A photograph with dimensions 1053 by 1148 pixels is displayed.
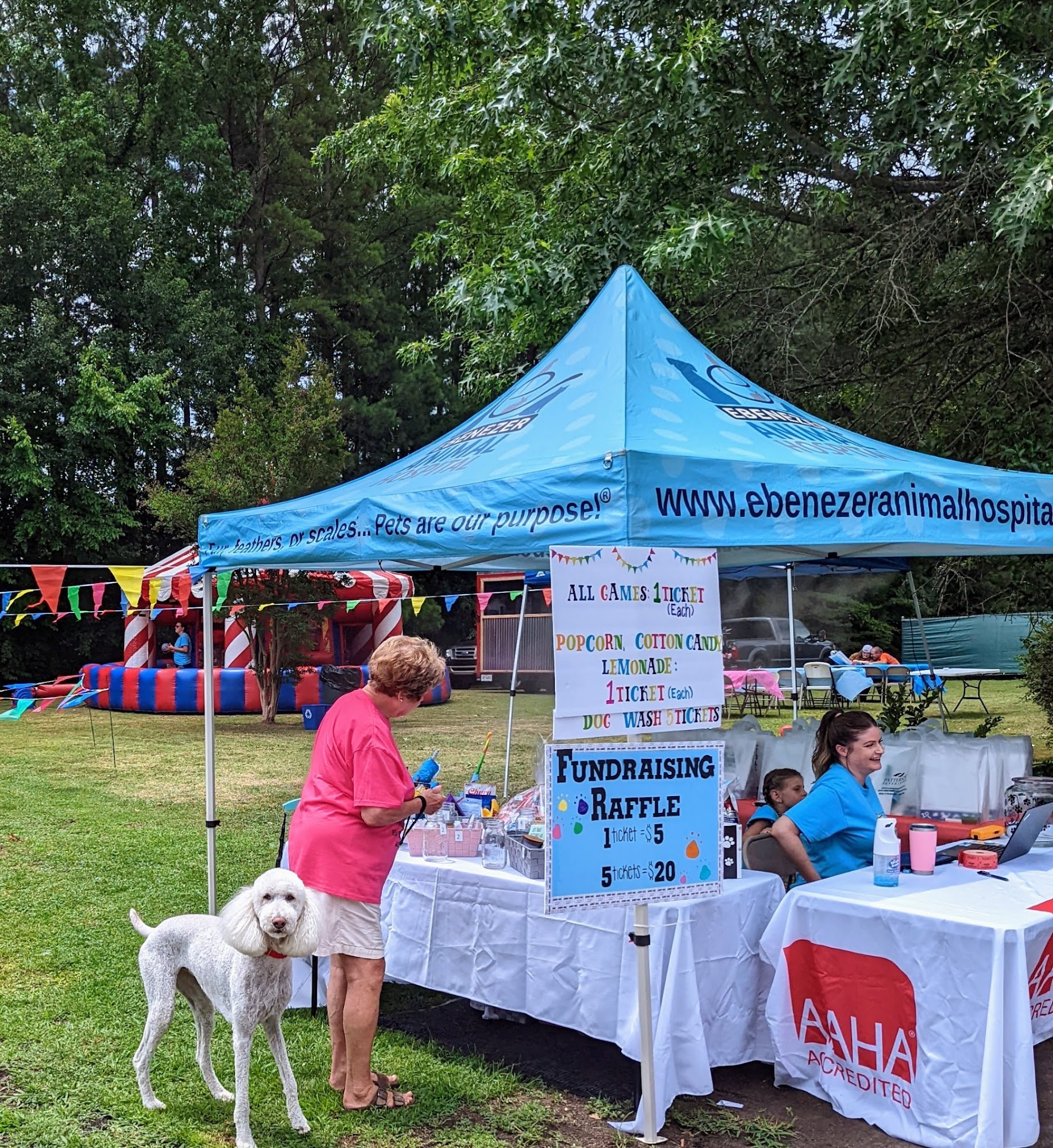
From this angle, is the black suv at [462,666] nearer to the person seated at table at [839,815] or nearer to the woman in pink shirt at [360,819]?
the person seated at table at [839,815]

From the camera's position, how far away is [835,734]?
4332 mm

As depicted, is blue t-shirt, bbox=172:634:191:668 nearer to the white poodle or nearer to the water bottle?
the white poodle

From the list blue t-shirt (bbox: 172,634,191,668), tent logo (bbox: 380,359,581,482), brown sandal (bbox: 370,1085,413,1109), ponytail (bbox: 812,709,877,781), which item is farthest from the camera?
blue t-shirt (bbox: 172,634,191,668)

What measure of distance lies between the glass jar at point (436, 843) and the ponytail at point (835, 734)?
1.54 m

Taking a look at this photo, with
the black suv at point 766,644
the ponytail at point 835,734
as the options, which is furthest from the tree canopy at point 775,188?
the black suv at point 766,644

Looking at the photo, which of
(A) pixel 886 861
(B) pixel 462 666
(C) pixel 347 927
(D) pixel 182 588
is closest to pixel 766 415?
(A) pixel 886 861

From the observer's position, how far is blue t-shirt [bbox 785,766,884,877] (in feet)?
13.7


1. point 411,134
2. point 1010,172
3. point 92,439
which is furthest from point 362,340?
point 1010,172

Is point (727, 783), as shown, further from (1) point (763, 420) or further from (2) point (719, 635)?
(1) point (763, 420)

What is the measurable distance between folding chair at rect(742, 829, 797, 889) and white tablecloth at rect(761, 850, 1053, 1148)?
43cm

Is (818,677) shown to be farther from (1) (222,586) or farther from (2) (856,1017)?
(2) (856,1017)

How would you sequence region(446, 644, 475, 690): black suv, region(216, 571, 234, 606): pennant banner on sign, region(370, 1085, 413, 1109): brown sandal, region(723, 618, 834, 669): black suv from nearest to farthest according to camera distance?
region(370, 1085, 413, 1109): brown sandal, region(216, 571, 234, 606): pennant banner on sign, region(723, 618, 834, 669): black suv, region(446, 644, 475, 690): black suv

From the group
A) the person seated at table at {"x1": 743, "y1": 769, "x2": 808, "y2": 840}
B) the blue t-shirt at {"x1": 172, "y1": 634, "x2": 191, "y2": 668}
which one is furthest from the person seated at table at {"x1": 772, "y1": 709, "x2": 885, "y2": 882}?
the blue t-shirt at {"x1": 172, "y1": 634, "x2": 191, "y2": 668}

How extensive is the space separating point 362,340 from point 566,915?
1010 inches
